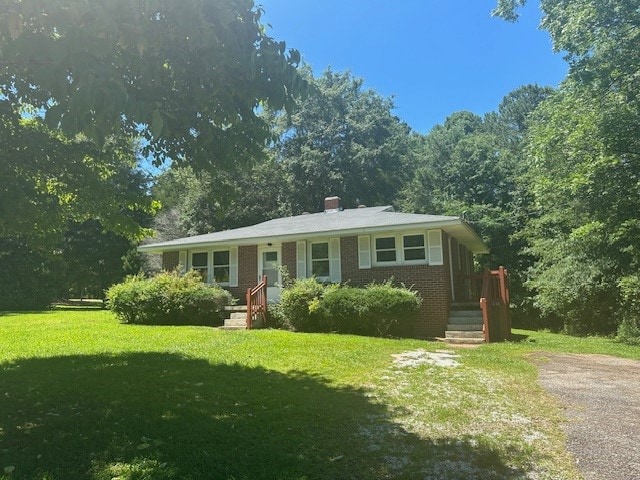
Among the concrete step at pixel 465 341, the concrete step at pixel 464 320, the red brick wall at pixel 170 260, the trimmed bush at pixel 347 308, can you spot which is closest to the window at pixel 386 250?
the trimmed bush at pixel 347 308

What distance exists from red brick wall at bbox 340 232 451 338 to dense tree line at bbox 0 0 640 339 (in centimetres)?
434

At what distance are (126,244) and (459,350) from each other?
24796 millimetres

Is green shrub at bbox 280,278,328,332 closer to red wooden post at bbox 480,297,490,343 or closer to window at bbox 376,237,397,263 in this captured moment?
window at bbox 376,237,397,263

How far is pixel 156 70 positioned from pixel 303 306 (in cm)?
981

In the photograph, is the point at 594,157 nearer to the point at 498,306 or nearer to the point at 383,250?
the point at 498,306

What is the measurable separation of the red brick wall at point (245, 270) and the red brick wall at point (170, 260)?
2.81 meters

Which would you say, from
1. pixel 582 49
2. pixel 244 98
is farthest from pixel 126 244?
pixel 244 98

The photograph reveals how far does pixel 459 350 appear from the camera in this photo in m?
10.1

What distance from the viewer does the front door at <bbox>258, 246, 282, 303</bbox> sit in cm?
1625

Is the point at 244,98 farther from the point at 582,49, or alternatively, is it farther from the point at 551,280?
the point at 551,280

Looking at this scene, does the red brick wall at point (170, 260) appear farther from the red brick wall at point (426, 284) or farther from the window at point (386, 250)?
the window at point (386, 250)

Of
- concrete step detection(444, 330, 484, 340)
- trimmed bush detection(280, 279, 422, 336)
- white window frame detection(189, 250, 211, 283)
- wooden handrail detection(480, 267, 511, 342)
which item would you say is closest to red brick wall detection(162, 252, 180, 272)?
white window frame detection(189, 250, 211, 283)

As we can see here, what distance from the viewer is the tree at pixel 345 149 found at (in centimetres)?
3284

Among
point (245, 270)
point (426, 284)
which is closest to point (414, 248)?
point (426, 284)
